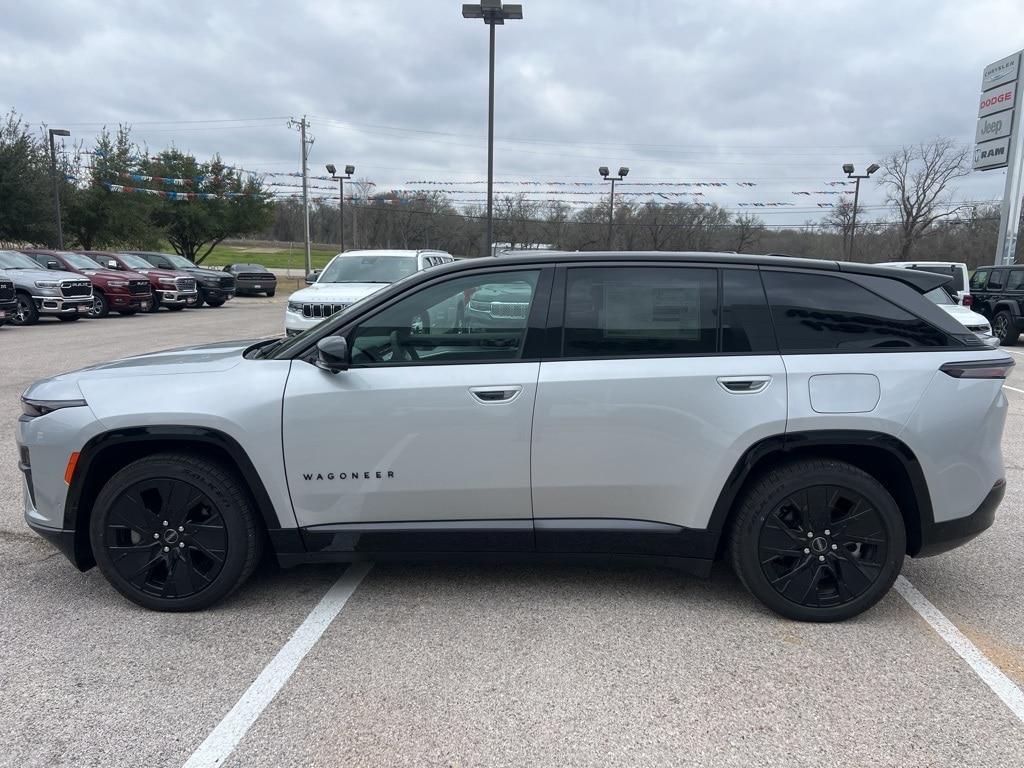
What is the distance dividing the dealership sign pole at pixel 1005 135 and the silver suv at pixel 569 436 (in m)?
25.6

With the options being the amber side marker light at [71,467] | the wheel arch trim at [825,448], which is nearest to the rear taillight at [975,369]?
the wheel arch trim at [825,448]

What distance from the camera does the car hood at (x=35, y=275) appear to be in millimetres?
17059

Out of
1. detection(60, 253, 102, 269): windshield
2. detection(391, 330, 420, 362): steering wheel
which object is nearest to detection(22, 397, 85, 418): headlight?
detection(391, 330, 420, 362): steering wheel

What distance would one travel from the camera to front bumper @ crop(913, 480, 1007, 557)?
3.24m

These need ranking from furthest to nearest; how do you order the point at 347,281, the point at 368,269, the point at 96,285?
the point at 96,285
the point at 368,269
the point at 347,281

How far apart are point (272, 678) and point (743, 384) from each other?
7.72 feet

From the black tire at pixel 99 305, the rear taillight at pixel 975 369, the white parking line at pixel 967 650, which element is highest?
the rear taillight at pixel 975 369

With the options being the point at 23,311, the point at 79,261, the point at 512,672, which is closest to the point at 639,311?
the point at 512,672

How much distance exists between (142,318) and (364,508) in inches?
808

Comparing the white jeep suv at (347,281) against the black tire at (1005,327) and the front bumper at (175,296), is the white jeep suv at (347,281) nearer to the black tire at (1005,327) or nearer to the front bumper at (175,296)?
the black tire at (1005,327)

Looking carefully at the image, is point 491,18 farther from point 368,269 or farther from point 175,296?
point 175,296

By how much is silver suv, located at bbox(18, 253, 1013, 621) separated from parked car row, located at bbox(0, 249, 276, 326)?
15.4m

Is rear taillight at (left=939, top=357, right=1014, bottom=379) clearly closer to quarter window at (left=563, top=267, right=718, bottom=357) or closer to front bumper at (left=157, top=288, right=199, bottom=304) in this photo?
quarter window at (left=563, top=267, right=718, bottom=357)

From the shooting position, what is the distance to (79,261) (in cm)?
2097
